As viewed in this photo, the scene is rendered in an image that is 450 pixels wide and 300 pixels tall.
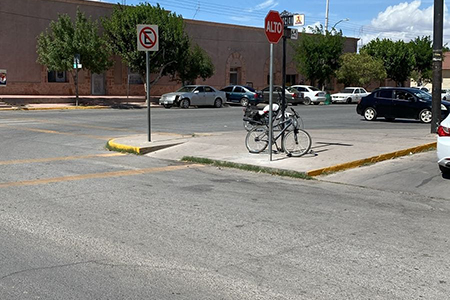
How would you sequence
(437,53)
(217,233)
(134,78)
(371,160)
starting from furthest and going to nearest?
(134,78)
(437,53)
(371,160)
(217,233)

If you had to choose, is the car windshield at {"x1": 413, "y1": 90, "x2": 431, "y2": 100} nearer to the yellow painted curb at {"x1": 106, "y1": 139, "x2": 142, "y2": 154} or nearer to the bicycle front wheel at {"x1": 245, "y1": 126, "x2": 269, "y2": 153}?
the bicycle front wheel at {"x1": 245, "y1": 126, "x2": 269, "y2": 153}

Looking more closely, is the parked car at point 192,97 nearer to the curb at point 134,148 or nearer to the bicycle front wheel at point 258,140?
the curb at point 134,148

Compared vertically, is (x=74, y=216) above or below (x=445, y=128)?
below

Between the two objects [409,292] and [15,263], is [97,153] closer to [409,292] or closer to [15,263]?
[15,263]

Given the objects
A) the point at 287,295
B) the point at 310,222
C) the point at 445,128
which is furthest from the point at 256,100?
the point at 287,295

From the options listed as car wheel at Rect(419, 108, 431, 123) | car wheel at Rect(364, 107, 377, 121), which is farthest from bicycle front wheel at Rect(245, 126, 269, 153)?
car wheel at Rect(364, 107, 377, 121)

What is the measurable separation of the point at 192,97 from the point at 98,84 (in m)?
10.8

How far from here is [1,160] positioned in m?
12.0

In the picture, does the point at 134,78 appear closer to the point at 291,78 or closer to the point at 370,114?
the point at 291,78

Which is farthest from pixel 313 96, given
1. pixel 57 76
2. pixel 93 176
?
pixel 93 176

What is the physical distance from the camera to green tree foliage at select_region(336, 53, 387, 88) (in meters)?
55.6

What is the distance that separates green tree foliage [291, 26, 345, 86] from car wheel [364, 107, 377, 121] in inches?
1187

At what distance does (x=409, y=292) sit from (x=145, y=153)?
978 centimetres

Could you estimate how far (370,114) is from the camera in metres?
24.7
